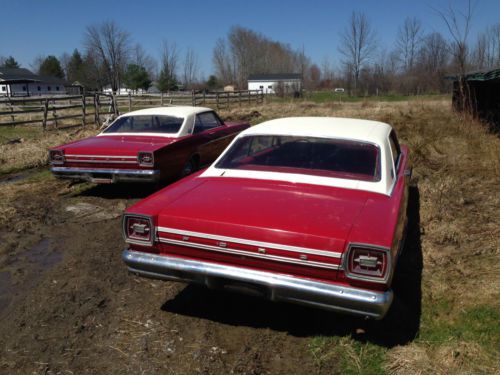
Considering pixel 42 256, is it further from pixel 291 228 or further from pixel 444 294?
pixel 444 294

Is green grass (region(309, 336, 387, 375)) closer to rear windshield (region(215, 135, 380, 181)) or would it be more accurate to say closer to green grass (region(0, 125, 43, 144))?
rear windshield (region(215, 135, 380, 181))

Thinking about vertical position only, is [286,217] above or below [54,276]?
above

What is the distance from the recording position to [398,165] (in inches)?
169

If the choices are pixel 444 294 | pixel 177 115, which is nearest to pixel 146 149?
pixel 177 115

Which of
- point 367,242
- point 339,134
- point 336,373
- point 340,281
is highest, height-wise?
point 339,134

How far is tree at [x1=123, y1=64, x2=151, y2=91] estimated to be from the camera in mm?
67062

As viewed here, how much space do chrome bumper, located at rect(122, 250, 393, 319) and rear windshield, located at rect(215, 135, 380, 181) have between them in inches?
44.9

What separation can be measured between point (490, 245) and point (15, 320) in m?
4.06

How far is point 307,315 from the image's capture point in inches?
129

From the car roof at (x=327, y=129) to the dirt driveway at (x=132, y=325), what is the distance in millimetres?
1463

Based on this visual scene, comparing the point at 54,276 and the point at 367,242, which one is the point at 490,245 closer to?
the point at 367,242

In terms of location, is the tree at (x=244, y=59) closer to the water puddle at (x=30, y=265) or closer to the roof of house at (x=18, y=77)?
the roof of house at (x=18, y=77)

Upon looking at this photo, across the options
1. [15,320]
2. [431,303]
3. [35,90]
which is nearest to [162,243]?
[15,320]

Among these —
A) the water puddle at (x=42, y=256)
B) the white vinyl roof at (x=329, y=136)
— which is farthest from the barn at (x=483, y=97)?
the water puddle at (x=42, y=256)
